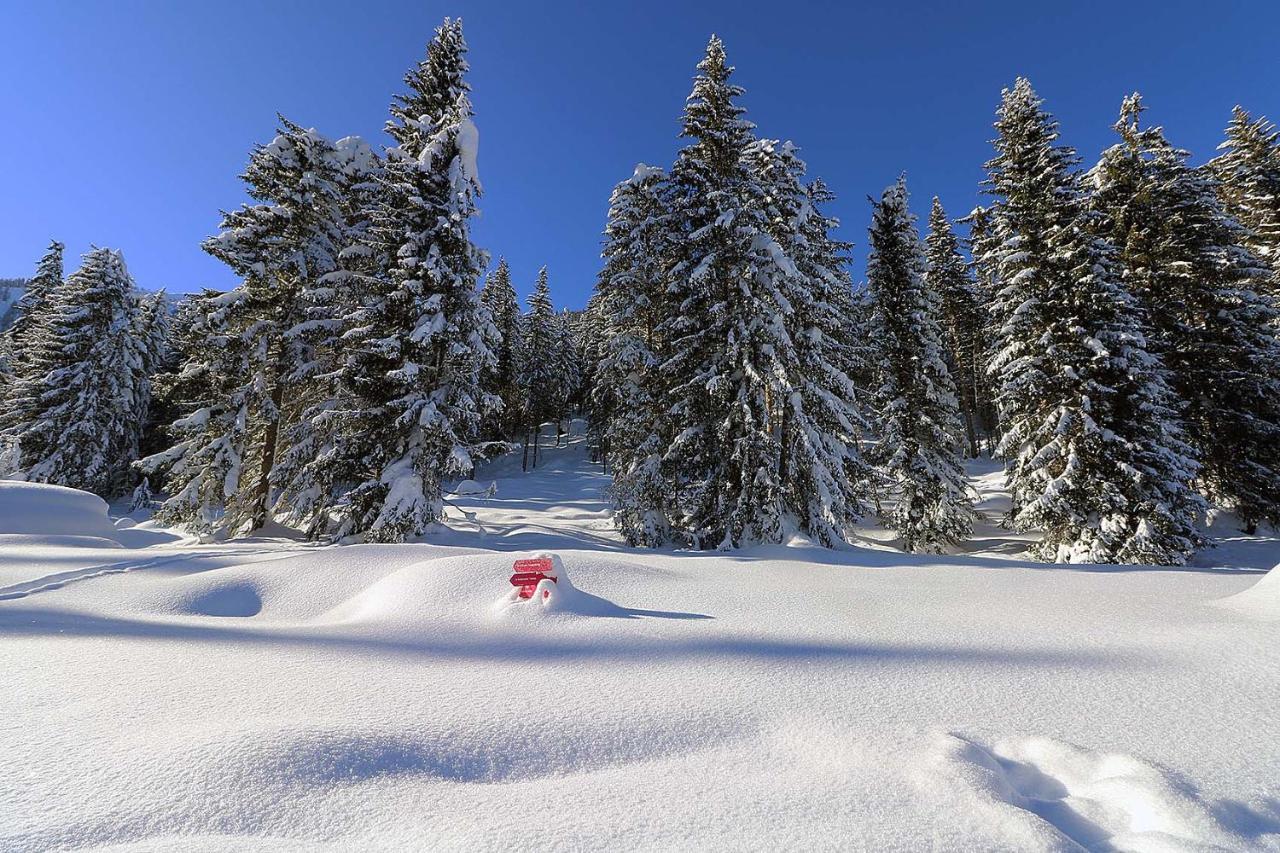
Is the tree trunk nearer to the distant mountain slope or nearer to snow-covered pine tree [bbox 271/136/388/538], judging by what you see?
snow-covered pine tree [bbox 271/136/388/538]

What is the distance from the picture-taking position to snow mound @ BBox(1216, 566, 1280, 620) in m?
4.23

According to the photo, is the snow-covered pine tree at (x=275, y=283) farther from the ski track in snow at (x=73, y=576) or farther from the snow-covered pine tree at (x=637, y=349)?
the snow-covered pine tree at (x=637, y=349)

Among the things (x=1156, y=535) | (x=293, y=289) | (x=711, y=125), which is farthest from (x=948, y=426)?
(x=293, y=289)

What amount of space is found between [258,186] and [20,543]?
10.8m

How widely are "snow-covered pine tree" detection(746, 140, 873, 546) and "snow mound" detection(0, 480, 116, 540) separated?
1717 cm

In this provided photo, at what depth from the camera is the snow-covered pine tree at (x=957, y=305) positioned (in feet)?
86.9

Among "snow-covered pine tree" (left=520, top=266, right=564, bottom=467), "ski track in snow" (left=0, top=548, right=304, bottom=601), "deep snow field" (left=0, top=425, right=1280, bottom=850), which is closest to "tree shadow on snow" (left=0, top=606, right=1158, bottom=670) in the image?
"deep snow field" (left=0, top=425, right=1280, bottom=850)

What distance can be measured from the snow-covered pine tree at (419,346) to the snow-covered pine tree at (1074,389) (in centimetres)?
1512

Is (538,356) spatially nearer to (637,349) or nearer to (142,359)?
(142,359)

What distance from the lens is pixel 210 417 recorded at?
14305 mm

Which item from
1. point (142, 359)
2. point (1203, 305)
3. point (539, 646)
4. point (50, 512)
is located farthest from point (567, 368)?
point (539, 646)

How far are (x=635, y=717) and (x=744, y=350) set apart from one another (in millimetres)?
10990

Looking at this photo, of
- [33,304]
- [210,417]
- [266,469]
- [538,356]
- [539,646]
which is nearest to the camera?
[539,646]

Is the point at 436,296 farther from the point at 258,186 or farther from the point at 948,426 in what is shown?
the point at 948,426
